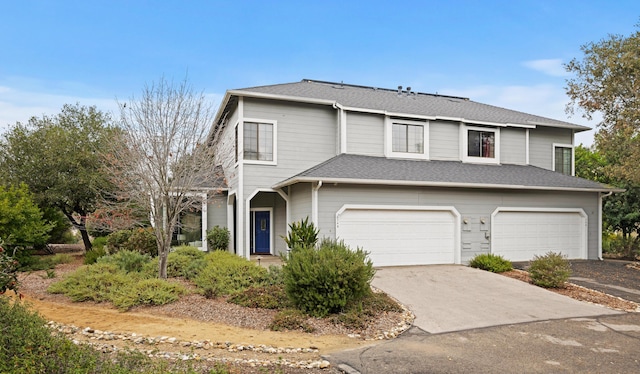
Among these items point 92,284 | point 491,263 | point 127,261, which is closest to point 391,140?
point 491,263

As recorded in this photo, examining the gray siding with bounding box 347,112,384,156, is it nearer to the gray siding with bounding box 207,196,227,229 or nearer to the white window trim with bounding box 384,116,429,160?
the white window trim with bounding box 384,116,429,160

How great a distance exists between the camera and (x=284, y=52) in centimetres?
1786

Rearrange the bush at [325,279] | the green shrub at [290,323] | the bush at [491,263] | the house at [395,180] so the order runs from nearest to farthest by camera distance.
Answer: the green shrub at [290,323], the bush at [325,279], the bush at [491,263], the house at [395,180]

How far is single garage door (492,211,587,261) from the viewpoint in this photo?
1483 cm

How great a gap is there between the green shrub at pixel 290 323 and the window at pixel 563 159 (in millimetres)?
15816

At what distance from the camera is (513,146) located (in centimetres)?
1758

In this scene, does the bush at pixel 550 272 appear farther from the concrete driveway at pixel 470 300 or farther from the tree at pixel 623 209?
the tree at pixel 623 209

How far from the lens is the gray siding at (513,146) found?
17438 mm

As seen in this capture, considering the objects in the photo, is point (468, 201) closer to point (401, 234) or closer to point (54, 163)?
point (401, 234)

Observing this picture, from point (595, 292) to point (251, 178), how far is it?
10.5 meters

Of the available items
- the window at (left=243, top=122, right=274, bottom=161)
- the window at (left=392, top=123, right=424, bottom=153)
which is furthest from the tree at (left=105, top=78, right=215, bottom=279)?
the window at (left=392, top=123, right=424, bottom=153)

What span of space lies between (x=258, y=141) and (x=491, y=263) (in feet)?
28.0

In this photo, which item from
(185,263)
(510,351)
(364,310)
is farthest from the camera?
(185,263)

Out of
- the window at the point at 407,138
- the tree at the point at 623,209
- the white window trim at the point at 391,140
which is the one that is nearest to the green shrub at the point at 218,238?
the white window trim at the point at 391,140
